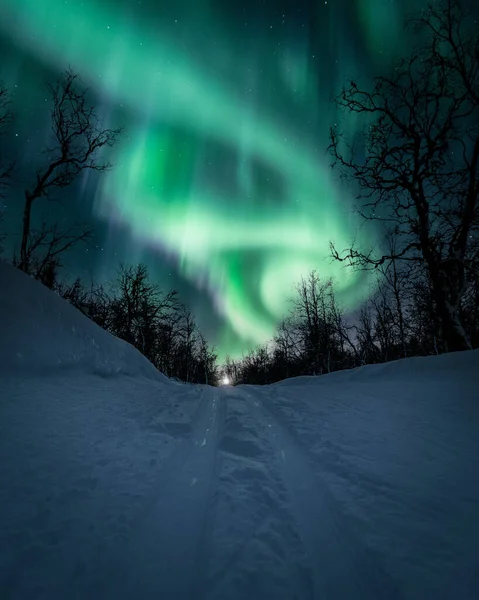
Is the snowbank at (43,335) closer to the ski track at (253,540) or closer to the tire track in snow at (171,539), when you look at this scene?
the tire track in snow at (171,539)

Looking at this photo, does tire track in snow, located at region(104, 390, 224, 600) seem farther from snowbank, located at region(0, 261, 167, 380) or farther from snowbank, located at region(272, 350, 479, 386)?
snowbank, located at region(272, 350, 479, 386)

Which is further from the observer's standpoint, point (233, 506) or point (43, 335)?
point (43, 335)

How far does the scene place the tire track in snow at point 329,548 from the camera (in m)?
1.72

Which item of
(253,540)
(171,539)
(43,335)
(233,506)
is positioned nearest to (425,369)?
(233,506)

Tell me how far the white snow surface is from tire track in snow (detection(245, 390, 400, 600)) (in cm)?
1

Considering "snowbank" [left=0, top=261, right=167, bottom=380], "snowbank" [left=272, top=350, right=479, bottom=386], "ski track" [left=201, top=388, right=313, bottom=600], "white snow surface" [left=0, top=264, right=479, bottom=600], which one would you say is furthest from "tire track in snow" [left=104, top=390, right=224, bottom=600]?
"snowbank" [left=272, top=350, right=479, bottom=386]

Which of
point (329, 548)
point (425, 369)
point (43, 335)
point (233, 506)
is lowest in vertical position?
point (329, 548)

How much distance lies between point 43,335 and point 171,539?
19.4 ft

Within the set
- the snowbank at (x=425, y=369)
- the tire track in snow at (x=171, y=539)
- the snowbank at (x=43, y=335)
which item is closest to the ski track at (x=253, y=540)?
the tire track in snow at (x=171, y=539)

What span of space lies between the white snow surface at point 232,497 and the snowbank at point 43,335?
0.11 m

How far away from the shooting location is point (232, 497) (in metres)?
2.72

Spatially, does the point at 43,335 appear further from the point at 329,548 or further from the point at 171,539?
the point at 329,548

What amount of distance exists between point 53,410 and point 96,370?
10.4 feet

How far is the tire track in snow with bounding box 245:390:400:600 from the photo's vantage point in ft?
5.64
